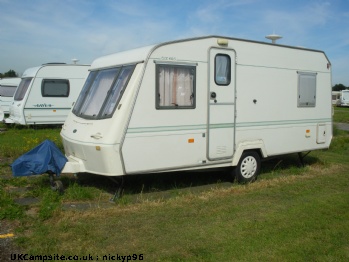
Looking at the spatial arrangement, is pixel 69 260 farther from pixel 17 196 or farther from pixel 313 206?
pixel 313 206

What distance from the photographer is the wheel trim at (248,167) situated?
301 inches

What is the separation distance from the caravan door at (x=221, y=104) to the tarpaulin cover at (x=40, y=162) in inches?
102

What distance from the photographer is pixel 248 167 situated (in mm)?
7711

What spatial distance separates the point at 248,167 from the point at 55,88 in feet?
37.0

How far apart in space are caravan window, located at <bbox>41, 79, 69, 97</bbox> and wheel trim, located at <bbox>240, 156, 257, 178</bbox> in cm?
1106

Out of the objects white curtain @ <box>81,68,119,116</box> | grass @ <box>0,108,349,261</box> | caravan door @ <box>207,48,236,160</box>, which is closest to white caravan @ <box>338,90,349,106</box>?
grass @ <box>0,108,349,261</box>

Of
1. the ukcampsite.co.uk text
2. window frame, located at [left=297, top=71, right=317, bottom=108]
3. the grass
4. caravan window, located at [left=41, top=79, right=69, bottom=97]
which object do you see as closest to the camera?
the ukcampsite.co.uk text

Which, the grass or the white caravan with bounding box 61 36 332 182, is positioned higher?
the white caravan with bounding box 61 36 332 182

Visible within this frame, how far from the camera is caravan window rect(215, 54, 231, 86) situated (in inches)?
279

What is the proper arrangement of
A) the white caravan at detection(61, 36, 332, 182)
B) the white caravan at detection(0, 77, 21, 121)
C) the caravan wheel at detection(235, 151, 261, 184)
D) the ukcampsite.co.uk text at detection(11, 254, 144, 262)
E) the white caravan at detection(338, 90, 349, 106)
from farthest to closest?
the white caravan at detection(338, 90, 349, 106)
the white caravan at detection(0, 77, 21, 121)
the caravan wheel at detection(235, 151, 261, 184)
the white caravan at detection(61, 36, 332, 182)
the ukcampsite.co.uk text at detection(11, 254, 144, 262)

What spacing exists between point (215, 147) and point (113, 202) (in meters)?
2.09

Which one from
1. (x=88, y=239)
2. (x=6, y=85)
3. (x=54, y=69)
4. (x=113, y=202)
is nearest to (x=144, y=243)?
(x=88, y=239)

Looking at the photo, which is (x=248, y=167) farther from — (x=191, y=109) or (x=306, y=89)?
(x=306, y=89)

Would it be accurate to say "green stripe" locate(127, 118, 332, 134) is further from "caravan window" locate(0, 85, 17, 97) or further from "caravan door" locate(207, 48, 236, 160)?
"caravan window" locate(0, 85, 17, 97)
